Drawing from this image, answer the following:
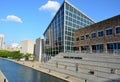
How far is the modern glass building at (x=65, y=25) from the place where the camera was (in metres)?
58.7

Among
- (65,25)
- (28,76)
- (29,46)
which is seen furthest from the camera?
(29,46)

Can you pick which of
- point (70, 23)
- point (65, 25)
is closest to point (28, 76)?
point (65, 25)

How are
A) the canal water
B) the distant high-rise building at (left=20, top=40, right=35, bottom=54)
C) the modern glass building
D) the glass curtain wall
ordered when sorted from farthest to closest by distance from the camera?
the distant high-rise building at (left=20, top=40, right=35, bottom=54)
the glass curtain wall
the modern glass building
the canal water

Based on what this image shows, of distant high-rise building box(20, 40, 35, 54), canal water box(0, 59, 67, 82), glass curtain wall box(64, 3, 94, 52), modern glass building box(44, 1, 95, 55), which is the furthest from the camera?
distant high-rise building box(20, 40, 35, 54)

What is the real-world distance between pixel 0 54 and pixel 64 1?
12074 cm

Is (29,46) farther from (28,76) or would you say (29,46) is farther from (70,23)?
(28,76)

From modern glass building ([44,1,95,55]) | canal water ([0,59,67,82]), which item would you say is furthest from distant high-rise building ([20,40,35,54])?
canal water ([0,59,67,82])

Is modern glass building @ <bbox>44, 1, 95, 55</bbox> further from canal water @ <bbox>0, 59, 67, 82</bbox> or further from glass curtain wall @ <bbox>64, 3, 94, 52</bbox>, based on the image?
canal water @ <bbox>0, 59, 67, 82</bbox>

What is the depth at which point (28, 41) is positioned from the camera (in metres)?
128

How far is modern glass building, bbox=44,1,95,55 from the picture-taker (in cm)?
5869

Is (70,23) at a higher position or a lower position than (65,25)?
higher

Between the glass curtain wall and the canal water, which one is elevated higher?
the glass curtain wall

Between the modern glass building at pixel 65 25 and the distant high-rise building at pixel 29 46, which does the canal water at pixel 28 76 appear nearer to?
the modern glass building at pixel 65 25

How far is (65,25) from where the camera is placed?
58531 mm
